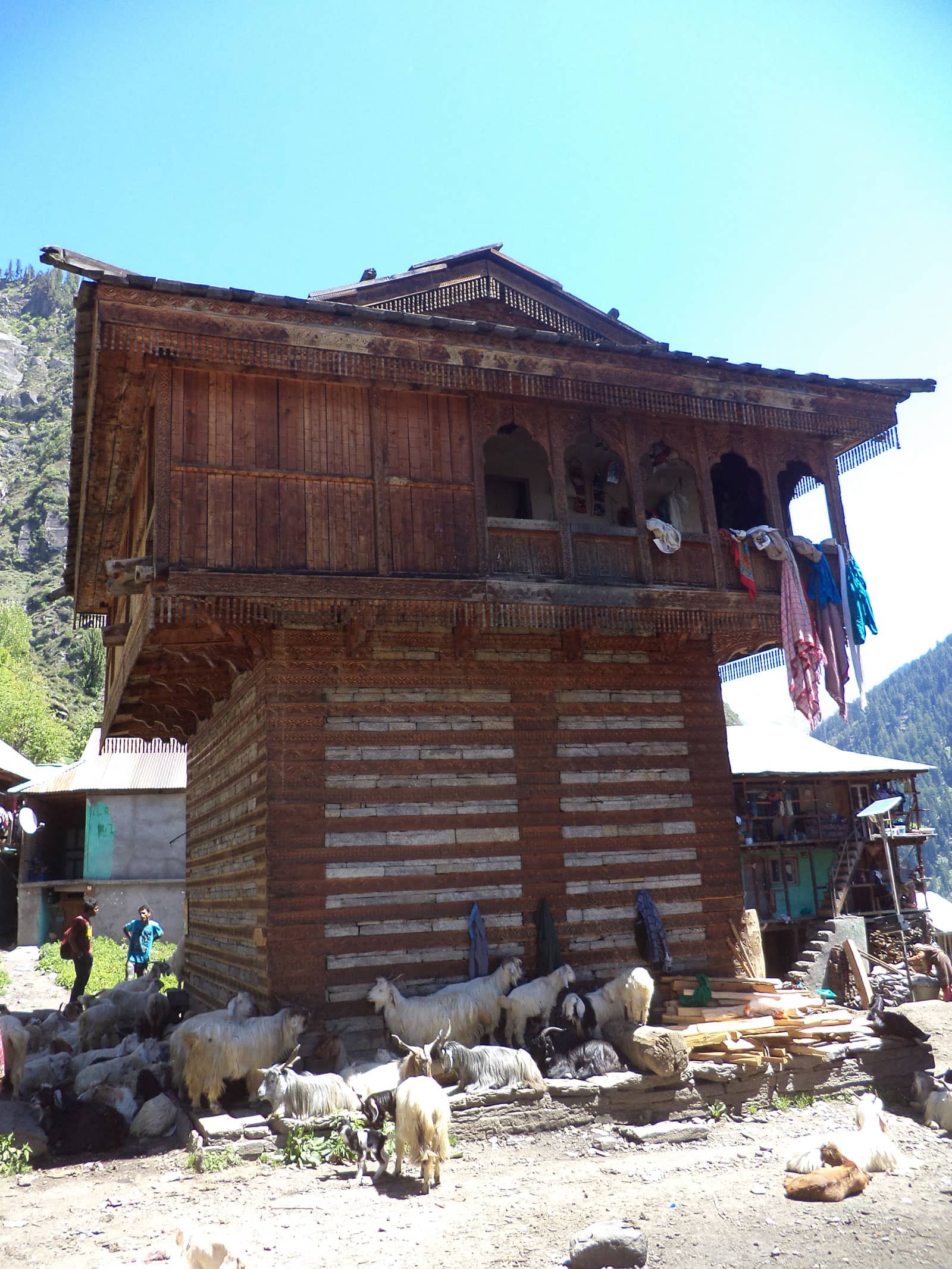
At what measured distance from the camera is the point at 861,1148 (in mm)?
9664

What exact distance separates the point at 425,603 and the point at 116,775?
25.9m

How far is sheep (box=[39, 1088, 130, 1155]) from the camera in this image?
10188 millimetres

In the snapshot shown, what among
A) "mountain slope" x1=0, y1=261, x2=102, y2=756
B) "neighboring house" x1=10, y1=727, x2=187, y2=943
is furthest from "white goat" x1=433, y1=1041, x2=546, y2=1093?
"mountain slope" x1=0, y1=261, x2=102, y2=756

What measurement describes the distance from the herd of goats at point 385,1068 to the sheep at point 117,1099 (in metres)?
0.02

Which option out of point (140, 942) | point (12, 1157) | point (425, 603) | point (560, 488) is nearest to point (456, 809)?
point (425, 603)

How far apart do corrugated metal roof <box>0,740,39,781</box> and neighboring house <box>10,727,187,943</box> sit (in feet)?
11.3

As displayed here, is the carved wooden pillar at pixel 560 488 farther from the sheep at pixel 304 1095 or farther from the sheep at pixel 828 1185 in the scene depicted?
the sheep at pixel 828 1185

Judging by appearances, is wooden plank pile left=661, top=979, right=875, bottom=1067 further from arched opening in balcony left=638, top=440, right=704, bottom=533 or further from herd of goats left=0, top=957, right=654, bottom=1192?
arched opening in balcony left=638, top=440, right=704, bottom=533

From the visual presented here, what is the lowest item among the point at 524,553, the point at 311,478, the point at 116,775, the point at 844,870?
the point at 844,870

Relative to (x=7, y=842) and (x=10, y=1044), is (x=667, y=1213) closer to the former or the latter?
(x=10, y=1044)

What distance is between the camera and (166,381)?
11.4 meters

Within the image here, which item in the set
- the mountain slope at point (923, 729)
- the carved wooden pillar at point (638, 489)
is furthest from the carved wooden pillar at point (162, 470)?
the mountain slope at point (923, 729)

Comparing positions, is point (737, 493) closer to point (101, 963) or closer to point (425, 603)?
point (425, 603)

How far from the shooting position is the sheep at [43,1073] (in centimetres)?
1177
